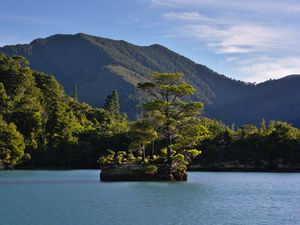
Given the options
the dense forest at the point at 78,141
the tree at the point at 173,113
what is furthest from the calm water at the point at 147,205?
the dense forest at the point at 78,141

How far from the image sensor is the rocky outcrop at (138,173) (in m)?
60.1

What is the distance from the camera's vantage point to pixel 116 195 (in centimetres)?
4241

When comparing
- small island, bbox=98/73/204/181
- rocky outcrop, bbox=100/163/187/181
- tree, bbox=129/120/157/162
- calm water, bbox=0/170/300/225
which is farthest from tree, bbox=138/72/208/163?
calm water, bbox=0/170/300/225

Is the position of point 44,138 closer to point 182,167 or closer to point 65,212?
point 182,167

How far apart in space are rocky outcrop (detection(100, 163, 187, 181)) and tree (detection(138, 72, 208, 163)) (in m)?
1.53

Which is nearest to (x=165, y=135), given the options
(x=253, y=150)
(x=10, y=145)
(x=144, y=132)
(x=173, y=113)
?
(x=173, y=113)

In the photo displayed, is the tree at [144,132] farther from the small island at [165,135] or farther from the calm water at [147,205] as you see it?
the calm water at [147,205]

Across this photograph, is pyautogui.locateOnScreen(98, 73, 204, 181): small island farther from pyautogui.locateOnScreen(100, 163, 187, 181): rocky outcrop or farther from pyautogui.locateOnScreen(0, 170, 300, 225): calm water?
pyautogui.locateOnScreen(0, 170, 300, 225): calm water

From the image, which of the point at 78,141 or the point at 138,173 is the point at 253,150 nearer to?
the point at 78,141

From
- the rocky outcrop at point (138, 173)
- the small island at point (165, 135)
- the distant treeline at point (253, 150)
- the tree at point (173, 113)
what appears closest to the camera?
the rocky outcrop at point (138, 173)

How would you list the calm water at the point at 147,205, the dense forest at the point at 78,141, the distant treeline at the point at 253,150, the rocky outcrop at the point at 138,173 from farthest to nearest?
the dense forest at the point at 78,141 → the distant treeline at the point at 253,150 → the rocky outcrop at the point at 138,173 → the calm water at the point at 147,205

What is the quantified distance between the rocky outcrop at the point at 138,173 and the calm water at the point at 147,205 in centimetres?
989

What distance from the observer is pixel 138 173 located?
60.0 m

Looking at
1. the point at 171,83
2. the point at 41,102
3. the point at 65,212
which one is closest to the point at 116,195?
the point at 65,212
